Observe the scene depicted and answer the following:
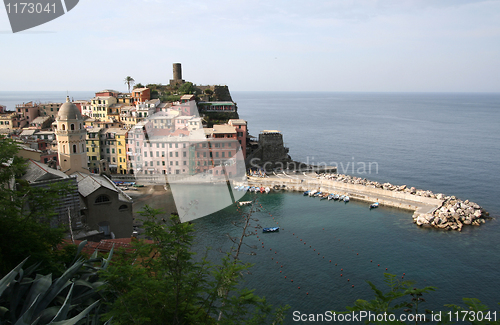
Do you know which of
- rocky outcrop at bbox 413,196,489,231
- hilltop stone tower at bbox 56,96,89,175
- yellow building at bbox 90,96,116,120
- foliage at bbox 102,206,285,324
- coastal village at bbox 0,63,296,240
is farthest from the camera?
yellow building at bbox 90,96,116,120

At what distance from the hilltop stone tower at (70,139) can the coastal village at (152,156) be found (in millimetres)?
72

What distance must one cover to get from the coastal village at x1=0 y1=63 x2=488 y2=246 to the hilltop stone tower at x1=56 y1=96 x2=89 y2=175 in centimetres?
7

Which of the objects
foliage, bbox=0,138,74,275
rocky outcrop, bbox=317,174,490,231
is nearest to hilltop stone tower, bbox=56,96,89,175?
foliage, bbox=0,138,74,275

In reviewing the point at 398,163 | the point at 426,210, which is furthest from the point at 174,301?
the point at 398,163

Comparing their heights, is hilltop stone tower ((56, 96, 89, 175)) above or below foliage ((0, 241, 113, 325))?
above

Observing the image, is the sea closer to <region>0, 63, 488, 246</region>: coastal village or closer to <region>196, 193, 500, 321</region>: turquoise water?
<region>196, 193, 500, 321</region>: turquoise water

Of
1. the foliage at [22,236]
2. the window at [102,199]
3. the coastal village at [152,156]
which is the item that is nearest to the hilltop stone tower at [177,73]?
the coastal village at [152,156]

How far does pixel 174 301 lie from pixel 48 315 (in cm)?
249

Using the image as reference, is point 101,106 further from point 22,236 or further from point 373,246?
point 22,236

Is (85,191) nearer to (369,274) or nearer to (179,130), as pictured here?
(369,274)

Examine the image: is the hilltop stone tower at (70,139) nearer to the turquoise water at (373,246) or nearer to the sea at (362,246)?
the sea at (362,246)

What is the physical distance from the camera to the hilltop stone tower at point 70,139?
2731 cm

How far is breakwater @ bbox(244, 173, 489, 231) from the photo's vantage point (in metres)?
33.1

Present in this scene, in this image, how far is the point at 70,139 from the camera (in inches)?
1075
